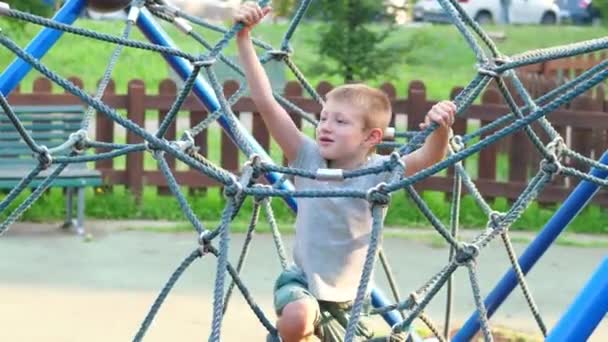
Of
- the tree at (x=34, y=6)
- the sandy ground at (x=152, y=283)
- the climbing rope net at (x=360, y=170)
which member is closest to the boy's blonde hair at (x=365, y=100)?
the climbing rope net at (x=360, y=170)

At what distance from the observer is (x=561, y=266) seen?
23.3 feet

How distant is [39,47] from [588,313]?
1.88 meters

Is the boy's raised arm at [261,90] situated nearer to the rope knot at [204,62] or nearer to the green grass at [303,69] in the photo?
the rope knot at [204,62]

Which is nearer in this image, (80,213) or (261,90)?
(261,90)

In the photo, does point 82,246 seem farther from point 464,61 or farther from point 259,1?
point 464,61

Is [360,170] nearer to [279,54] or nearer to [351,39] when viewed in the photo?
[279,54]

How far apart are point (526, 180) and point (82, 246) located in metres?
3.09

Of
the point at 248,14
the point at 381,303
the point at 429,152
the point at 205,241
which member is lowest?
the point at 381,303

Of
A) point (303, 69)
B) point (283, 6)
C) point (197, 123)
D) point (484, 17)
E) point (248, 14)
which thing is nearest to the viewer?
point (248, 14)

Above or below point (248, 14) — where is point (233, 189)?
below

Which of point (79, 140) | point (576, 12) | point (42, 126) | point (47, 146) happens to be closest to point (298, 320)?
point (79, 140)

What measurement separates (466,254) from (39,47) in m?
1.42

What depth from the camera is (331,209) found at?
3.35m

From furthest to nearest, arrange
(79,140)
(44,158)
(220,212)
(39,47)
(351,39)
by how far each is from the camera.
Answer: (351,39) → (220,212) → (79,140) → (39,47) → (44,158)
